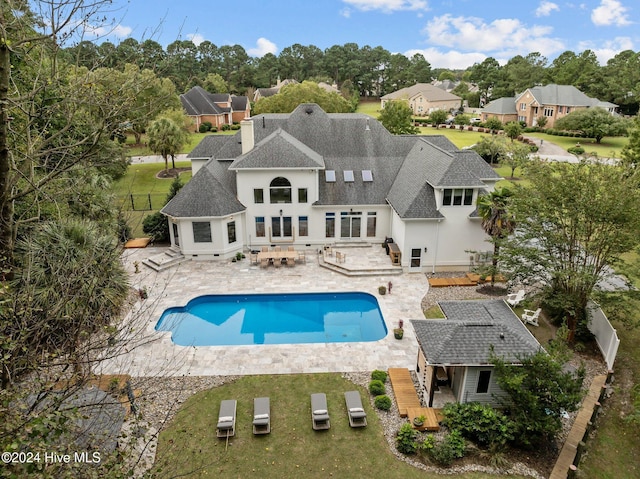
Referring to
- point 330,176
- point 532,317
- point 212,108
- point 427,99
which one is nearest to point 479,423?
point 532,317

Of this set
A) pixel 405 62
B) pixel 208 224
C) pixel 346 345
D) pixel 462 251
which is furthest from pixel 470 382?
pixel 405 62

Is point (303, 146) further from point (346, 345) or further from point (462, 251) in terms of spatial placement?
point (346, 345)

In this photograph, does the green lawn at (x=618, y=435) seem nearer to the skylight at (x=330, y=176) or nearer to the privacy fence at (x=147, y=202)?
the skylight at (x=330, y=176)

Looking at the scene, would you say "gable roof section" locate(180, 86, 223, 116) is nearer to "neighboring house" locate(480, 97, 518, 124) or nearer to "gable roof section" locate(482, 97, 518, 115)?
"neighboring house" locate(480, 97, 518, 124)

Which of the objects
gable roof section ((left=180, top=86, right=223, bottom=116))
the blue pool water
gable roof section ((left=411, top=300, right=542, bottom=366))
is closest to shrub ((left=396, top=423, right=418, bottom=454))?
gable roof section ((left=411, top=300, right=542, bottom=366))

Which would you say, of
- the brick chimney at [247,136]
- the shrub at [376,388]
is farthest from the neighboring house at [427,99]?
the shrub at [376,388]
